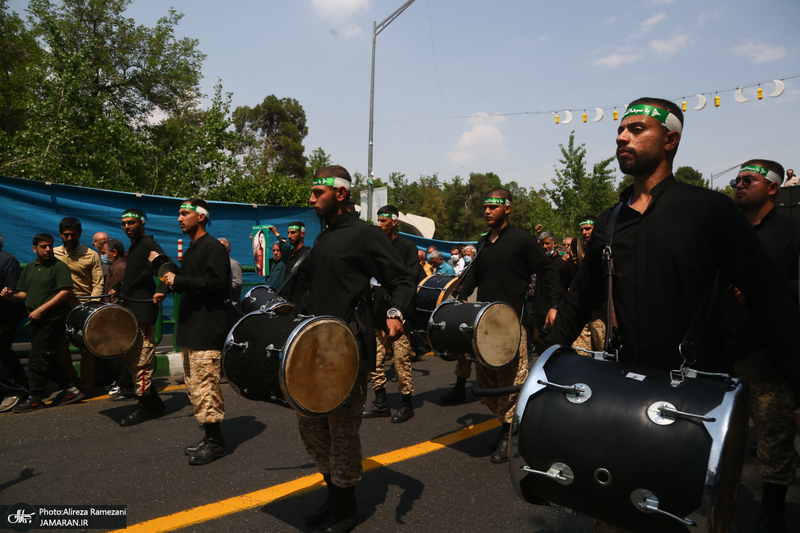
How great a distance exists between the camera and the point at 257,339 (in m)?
3.33

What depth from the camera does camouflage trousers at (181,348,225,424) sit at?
4.79m

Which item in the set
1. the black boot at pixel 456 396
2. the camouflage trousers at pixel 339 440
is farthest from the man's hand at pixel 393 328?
the black boot at pixel 456 396

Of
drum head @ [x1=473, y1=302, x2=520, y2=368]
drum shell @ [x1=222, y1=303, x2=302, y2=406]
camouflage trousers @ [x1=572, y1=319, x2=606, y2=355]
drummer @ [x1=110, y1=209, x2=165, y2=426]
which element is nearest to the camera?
drum shell @ [x1=222, y1=303, x2=302, y2=406]

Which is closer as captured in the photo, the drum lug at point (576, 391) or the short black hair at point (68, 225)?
the drum lug at point (576, 391)

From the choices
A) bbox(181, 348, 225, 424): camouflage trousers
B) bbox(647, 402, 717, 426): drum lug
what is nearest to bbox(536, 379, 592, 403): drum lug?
bbox(647, 402, 717, 426): drum lug

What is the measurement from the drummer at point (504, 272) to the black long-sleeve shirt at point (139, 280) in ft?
10.6

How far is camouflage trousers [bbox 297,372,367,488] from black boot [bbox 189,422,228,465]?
4.92 feet

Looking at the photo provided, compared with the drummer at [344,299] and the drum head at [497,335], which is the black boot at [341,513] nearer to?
the drummer at [344,299]

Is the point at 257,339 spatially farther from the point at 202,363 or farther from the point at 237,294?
the point at 237,294

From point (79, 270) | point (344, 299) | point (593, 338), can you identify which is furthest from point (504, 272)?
point (79, 270)

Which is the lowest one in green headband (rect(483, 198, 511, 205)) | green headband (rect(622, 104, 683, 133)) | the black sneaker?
the black sneaker

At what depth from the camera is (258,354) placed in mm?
3273

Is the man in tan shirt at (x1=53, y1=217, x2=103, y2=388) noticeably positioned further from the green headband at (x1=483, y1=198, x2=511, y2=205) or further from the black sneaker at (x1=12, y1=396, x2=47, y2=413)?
the green headband at (x1=483, y1=198, x2=511, y2=205)

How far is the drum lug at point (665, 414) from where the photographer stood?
1.83 m
